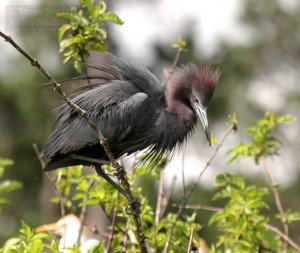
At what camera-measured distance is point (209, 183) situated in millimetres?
14984

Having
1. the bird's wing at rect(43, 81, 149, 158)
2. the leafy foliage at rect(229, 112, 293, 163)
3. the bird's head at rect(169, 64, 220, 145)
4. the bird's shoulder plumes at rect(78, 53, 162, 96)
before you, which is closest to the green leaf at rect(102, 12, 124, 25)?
the bird's shoulder plumes at rect(78, 53, 162, 96)

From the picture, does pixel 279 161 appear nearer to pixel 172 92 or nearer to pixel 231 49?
pixel 231 49

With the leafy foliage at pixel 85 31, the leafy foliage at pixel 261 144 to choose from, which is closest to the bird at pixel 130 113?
the leafy foliage at pixel 85 31

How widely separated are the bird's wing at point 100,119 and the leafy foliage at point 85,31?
0.88 ft

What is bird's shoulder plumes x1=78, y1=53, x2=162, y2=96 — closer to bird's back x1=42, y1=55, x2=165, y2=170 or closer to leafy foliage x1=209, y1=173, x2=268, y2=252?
bird's back x1=42, y1=55, x2=165, y2=170

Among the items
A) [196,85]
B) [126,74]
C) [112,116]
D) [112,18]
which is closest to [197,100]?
[196,85]

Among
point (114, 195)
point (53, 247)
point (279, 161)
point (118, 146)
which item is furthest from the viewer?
point (279, 161)

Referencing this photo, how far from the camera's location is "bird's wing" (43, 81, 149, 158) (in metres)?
4.29

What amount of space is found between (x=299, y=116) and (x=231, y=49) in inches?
111

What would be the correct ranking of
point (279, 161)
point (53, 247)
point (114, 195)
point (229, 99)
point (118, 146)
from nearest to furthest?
point (53, 247)
point (114, 195)
point (118, 146)
point (229, 99)
point (279, 161)

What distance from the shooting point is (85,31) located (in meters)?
4.37

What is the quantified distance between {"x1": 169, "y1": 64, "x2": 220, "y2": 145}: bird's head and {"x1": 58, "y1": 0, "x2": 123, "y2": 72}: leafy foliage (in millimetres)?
544

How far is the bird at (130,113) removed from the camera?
171 inches

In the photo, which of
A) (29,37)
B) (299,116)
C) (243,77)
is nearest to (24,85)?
(29,37)
